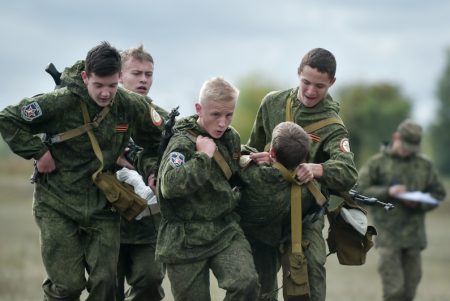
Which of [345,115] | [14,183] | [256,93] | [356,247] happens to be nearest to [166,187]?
[356,247]

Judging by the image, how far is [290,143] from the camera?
29.9ft

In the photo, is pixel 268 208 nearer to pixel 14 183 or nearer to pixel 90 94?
pixel 90 94

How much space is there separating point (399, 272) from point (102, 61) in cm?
833

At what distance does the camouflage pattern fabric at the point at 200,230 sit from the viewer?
8.93m

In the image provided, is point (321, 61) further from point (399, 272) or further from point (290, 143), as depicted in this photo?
point (399, 272)

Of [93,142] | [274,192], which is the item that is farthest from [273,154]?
[93,142]

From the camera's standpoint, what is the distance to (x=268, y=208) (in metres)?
9.36

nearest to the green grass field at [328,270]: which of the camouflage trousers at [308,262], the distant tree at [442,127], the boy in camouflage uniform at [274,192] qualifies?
the camouflage trousers at [308,262]

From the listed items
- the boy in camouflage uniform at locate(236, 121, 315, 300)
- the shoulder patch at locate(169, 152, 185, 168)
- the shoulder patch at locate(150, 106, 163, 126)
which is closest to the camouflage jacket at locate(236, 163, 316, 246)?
the boy in camouflage uniform at locate(236, 121, 315, 300)

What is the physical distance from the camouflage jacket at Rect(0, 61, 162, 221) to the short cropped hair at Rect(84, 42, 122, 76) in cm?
23

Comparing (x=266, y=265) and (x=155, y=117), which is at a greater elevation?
(x=155, y=117)

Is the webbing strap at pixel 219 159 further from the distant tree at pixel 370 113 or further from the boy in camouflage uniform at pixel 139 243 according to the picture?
the distant tree at pixel 370 113

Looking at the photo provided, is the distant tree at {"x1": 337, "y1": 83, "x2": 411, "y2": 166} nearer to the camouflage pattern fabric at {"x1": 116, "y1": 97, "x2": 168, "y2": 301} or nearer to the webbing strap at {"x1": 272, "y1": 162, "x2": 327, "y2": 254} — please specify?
the camouflage pattern fabric at {"x1": 116, "y1": 97, "x2": 168, "y2": 301}

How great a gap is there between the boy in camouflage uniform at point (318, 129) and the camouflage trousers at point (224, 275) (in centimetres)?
77
